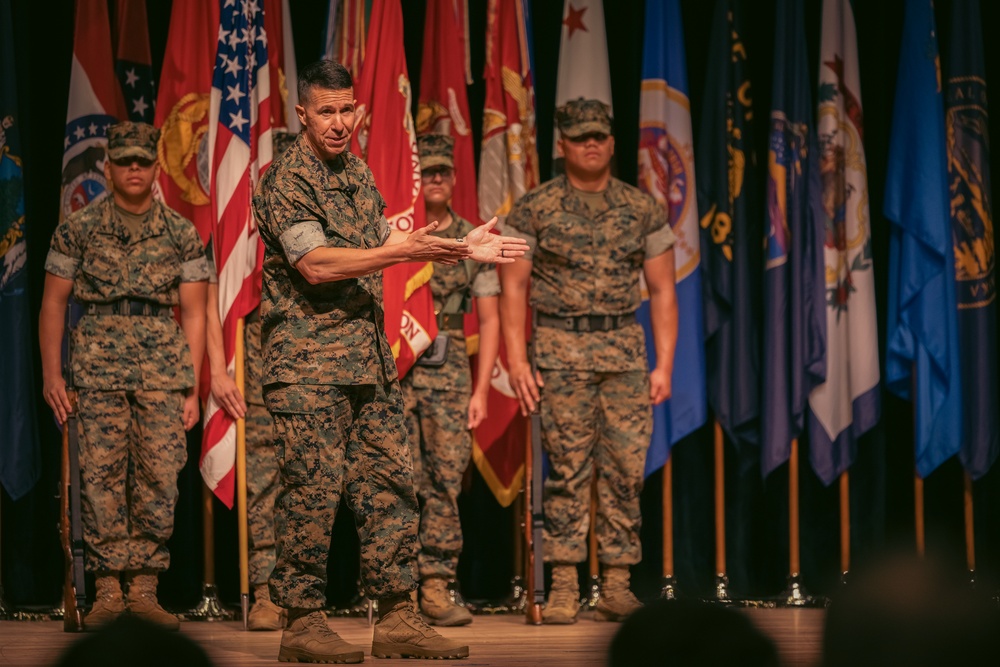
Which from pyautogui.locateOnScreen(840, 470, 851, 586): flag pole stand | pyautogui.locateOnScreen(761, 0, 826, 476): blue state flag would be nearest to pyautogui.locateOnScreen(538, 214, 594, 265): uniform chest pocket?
pyautogui.locateOnScreen(761, 0, 826, 476): blue state flag

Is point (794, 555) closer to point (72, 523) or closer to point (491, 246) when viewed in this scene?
point (491, 246)

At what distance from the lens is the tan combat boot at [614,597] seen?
16.3 feet

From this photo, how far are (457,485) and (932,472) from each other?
7.22 feet

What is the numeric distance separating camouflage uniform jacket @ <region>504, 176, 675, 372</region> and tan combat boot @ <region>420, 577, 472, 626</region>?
3.05 ft

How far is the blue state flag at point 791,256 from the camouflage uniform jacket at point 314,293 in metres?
2.34

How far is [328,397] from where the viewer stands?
3.75 m

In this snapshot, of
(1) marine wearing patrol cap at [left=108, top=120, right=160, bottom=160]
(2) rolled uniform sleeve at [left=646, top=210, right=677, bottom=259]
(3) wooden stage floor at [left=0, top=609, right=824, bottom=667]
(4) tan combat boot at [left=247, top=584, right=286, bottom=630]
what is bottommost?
(3) wooden stage floor at [left=0, top=609, right=824, bottom=667]

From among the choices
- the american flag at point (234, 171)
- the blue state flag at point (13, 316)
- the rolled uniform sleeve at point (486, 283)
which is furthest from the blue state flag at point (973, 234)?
the blue state flag at point (13, 316)

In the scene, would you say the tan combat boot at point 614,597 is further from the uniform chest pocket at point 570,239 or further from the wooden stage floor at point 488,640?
the uniform chest pocket at point 570,239

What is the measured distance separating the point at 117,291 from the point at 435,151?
132 centimetres

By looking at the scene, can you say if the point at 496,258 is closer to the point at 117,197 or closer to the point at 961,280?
the point at 117,197

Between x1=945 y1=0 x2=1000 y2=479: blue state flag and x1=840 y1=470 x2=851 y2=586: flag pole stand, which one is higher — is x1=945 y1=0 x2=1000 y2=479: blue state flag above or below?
above

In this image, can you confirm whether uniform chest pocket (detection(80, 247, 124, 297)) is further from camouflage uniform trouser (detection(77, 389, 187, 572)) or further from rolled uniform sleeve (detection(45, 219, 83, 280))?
camouflage uniform trouser (detection(77, 389, 187, 572))

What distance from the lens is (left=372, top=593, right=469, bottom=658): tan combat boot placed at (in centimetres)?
A: 386
